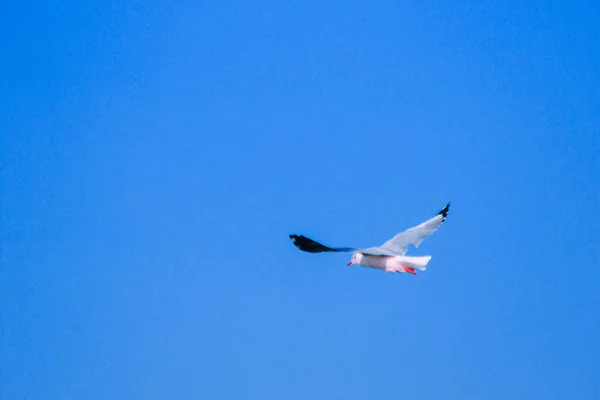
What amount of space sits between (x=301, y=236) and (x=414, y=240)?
3307 millimetres

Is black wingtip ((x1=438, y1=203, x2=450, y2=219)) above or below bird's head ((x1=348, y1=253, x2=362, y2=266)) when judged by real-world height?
above

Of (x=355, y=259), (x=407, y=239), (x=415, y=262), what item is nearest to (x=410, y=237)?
(x=407, y=239)

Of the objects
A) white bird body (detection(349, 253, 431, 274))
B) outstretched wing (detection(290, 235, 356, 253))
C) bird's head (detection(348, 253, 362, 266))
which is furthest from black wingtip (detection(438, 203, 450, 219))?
outstretched wing (detection(290, 235, 356, 253))

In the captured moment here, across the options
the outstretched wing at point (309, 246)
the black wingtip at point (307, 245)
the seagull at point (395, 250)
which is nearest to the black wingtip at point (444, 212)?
the seagull at point (395, 250)

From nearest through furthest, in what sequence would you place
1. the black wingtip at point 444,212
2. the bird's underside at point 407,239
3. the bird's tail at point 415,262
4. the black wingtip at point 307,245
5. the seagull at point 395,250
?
the black wingtip at point 307,245, the seagull at point 395,250, the bird's tail at point 415,262, the bird's underside at point 407,239, the black wingtip at point 444,212

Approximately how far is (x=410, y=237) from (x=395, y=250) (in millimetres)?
615

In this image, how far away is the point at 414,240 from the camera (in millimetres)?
14844

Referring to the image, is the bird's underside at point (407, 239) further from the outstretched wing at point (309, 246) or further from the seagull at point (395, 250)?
the outstretched wing at point (309, 246)

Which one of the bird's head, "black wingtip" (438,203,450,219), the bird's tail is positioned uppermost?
"black wingtip" (438,203,450,219)

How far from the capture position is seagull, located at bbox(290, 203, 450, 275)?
12391 mm

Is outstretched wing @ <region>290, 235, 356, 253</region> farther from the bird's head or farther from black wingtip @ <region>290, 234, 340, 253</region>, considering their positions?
the bird's head

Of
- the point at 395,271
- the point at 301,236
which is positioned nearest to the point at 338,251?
the point at 301,236

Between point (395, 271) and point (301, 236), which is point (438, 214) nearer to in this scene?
point (395, 271)

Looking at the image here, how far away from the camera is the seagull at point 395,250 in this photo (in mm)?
12391
